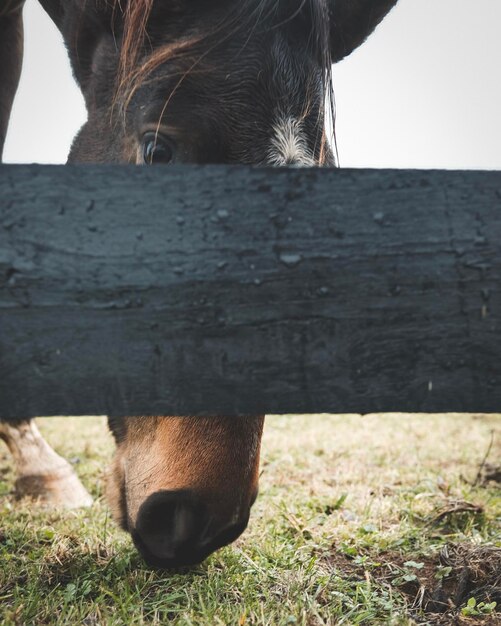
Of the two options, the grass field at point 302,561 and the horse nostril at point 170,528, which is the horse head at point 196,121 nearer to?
the horse nostril at point 170,528

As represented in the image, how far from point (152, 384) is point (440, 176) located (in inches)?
22.4

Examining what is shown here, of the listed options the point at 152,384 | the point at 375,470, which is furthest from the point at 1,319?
the point at 375,470

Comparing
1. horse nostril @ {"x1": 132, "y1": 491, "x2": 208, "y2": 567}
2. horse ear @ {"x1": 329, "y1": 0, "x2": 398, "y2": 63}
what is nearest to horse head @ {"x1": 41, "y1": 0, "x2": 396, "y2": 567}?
horse nostril @ {"x1": 132, "y1": 491, "x2": 208, "y2": 567}

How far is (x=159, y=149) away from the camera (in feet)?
→ 5.70

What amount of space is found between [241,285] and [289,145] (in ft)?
2.98

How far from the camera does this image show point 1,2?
8.12 feet

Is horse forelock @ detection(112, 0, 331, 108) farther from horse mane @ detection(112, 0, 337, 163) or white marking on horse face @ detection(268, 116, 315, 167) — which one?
white marking on horse face @ detection(268, 116, 315, 167)

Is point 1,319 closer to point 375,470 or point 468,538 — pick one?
point 468,538

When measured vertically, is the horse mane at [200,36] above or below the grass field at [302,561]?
above

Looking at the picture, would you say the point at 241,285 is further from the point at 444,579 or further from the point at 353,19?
the point at 353,19

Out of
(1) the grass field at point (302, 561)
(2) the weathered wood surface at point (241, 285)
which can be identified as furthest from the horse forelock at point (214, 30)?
(1) the grass field at point (302, 561)

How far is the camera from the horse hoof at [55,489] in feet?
8.90

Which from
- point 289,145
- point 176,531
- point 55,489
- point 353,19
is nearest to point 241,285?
point 176,531

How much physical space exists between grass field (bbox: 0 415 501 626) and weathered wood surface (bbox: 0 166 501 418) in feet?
2.26
